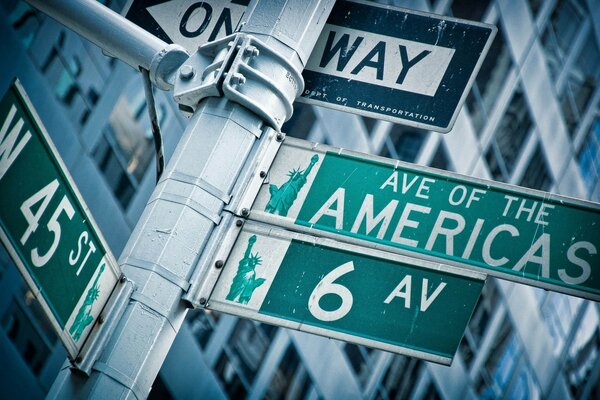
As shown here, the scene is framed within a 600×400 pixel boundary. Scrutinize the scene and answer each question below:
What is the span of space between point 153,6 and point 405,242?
5.72ft

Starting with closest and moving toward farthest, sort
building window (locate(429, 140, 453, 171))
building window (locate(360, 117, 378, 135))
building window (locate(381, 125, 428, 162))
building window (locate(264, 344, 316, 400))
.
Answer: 1. building window (locate(264, 344, 316, 400))
2. building window (locate(360, 117, 378, 135))
3. building window (locate(381, 125, 428, 162))
4. building window (locate(429, 140, 453, 171))

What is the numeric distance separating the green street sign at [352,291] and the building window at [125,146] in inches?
490

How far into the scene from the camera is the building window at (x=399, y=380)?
2098 cm

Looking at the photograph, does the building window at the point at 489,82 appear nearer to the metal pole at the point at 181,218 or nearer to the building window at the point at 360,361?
the building window at the point at 360,361

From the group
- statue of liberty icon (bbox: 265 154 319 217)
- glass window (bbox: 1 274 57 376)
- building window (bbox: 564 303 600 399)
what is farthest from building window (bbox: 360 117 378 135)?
statue of liberty icon (bbox: 265 154 319 217)

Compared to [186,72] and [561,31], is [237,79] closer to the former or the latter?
[186,72]

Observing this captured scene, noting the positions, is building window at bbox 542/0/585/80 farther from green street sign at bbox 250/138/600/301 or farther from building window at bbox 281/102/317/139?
green street sign at bbox 250/138/600/301

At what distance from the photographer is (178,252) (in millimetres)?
3482

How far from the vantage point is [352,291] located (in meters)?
3.80

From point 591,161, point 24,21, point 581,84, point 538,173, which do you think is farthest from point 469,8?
point 24,21

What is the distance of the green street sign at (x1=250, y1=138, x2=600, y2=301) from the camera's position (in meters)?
3.86

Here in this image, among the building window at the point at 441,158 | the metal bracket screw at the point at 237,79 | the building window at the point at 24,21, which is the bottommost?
the metal bracket screw at the point at 237,79

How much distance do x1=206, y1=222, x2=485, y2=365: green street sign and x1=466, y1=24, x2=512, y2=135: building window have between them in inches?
693

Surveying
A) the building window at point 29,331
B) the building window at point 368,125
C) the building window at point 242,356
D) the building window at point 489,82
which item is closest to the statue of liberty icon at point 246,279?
the building window at point 29,331
